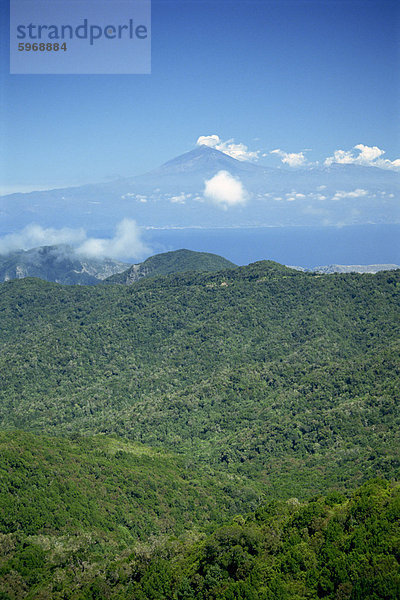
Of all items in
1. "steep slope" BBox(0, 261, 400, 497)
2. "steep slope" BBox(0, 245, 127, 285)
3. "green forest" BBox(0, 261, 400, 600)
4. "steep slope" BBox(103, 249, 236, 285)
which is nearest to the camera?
"green forest" BBox(0, 261, 400, 600)

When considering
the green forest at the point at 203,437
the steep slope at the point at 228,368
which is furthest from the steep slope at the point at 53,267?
the steep slope at the point at 228,368

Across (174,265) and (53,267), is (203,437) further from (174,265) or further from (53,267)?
(53,267)

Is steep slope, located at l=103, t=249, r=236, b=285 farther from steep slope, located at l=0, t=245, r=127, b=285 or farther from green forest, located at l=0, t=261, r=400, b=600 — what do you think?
steep slope, located at l=0, t=245, r=127, b=285

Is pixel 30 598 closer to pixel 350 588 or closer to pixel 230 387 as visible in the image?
pixel 350 588

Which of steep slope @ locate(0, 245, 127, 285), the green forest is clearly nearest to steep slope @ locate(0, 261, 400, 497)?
the green forest

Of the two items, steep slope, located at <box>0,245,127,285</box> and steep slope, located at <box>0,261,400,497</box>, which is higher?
steep slope, located at <box>0,245,127,285</box>

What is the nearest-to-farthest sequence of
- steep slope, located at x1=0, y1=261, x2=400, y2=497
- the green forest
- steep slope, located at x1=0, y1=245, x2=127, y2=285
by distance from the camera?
the green forest < steep slope, located at x1=0, y1=261, x2=400, y2=497 < steep slope, located at x1=0, y1=245, x2=127, y2=285
